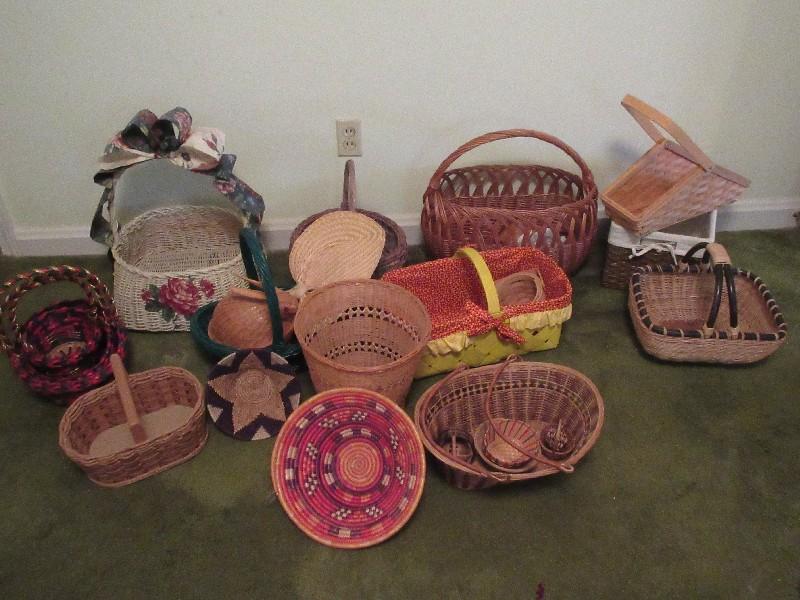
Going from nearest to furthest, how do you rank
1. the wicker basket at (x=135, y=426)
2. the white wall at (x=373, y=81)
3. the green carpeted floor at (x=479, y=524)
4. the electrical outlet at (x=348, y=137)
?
1. the green carpeted floor at (x=479, y=524)
2. the wicker basket at (x=135, y=426)
3. the white wall at (x=373, y=81)
4. the electrical outlet at (x=348, y=137)

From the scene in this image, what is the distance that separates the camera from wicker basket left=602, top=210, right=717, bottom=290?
5.57 ft

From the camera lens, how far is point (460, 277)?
5.29 feet

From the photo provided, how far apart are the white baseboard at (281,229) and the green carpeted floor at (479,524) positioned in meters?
0.64

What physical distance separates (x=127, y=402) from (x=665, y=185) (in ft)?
4.95

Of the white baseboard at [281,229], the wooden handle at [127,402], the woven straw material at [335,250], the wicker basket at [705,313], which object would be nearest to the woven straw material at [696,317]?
the wicker basket at [705,313]

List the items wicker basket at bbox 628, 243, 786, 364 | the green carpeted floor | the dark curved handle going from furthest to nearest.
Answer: wicker basket at bbox 628, 243, 786, 364 < the dark curved handle < the green carpeted floor

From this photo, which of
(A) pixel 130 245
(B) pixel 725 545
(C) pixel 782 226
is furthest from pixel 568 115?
(A) pixel 130 245

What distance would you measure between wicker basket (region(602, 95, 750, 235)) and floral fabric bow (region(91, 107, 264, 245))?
3.43 feet

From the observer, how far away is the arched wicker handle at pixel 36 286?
127 cm

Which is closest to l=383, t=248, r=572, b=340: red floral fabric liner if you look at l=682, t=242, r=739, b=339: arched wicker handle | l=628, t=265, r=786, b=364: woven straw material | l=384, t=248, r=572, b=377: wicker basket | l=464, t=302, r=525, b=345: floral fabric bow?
l=384, t=248, r=572, b=377: wicker basket

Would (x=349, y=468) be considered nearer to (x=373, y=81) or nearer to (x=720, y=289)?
(x=720, y=289)

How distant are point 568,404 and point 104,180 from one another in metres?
1.27

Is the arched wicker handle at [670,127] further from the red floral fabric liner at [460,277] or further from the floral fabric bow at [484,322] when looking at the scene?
Answer: the floral fabric bow at [484,322]

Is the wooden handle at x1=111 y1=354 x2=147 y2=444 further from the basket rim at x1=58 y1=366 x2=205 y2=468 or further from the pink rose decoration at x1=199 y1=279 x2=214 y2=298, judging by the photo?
the pink rose decoration at x1=199 y1=279 x2=214 y2=298
